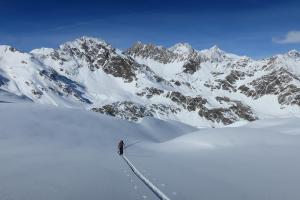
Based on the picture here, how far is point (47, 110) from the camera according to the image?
4634cm

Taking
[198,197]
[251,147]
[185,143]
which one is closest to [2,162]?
[198,197]

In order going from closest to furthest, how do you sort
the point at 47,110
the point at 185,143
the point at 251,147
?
→ 1. the point at 251,147
2. the point at 185,143
3. the point at 47,110

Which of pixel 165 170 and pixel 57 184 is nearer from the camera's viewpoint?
pixel 57 184

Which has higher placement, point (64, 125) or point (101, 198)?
point (64, 125)

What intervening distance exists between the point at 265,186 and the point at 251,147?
42.8 ft

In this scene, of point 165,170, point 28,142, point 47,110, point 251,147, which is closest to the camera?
point 165,170

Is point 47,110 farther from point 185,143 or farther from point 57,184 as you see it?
point 57,184

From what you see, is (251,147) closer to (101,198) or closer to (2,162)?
(2,162)

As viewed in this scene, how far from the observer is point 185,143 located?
3659 centimetres

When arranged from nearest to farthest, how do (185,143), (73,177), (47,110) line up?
(73,177) → (185,143) → (47,110)

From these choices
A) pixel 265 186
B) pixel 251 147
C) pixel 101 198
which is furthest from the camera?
pixel 251 147

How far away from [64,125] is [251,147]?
20802mm

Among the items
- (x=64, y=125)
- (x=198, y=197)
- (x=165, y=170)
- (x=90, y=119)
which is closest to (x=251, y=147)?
(x=165, y=170)

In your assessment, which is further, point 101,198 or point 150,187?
point 150,187
